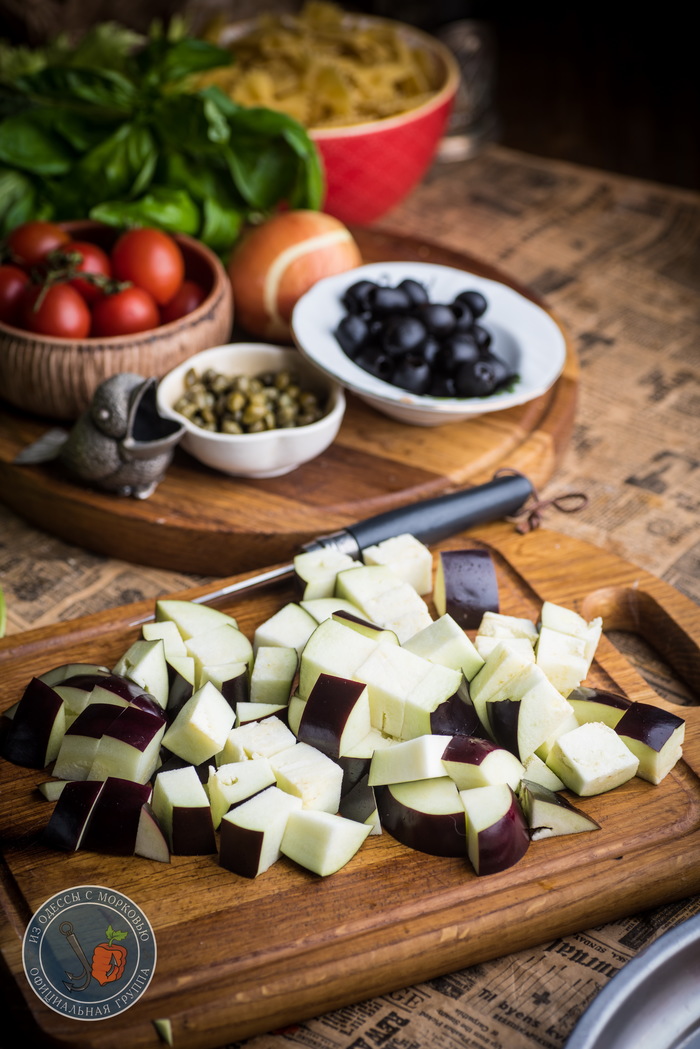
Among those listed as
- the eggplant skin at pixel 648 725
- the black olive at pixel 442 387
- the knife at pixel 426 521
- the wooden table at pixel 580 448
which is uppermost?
the black olive at pixel 442 387

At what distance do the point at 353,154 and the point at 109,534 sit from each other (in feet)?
3.83

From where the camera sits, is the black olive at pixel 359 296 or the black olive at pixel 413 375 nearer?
the black olive at pixel 413 375

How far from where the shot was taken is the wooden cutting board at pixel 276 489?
1.60 m

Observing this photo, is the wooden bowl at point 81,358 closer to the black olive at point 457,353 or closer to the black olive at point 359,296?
the black olive at point 359,296

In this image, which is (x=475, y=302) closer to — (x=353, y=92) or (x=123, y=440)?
(x=123, y=440)

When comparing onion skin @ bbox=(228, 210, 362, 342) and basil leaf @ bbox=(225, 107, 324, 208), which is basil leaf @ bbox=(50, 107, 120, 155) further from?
onion skin @ bbox=(228, 210, 362, 342)

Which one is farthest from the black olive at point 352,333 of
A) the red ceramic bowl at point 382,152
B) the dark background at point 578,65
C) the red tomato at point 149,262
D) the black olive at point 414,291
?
the dark background at point 578,65

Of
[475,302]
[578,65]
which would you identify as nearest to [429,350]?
[475,302]

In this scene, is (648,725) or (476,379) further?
(476,379)

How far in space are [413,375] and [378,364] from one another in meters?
0.08

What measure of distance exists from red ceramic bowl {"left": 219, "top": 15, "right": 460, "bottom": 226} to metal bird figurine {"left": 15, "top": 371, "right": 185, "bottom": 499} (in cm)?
94

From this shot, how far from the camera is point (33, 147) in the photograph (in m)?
2.02
